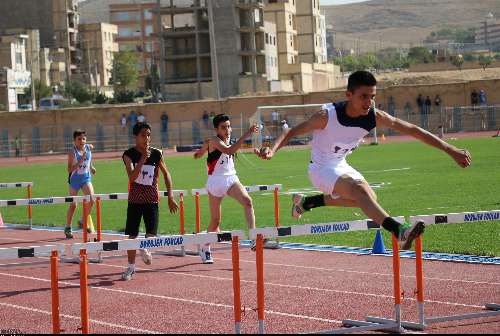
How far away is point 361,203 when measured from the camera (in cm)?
992

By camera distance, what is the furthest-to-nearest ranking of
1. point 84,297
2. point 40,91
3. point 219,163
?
point 40,91
point 219,163
point 84,297

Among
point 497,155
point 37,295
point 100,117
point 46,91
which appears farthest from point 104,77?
point 37,295

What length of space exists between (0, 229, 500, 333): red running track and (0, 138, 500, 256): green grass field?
2.06 meters

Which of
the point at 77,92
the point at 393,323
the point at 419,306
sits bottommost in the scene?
A: the point at 393,323

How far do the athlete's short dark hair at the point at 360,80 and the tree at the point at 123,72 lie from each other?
12120 centimetres

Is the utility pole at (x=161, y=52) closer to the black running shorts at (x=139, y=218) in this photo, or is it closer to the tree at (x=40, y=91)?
the tree at (x=40, y=91)

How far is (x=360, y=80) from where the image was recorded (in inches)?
393

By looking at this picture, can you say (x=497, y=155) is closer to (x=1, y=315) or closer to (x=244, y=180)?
(x=244, y=180)

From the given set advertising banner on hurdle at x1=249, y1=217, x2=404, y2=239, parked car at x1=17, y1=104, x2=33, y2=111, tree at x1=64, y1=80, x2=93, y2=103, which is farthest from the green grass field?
tree at x1=64, y1=80, x2=93, y2=103

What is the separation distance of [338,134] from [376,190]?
17.2m

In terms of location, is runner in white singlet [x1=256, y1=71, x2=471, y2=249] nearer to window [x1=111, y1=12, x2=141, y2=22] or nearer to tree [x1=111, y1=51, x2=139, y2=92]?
tree [x1=111, y1=51, x2=139, y2=92]

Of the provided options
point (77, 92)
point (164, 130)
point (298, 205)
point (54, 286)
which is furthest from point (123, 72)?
point (54, 286)

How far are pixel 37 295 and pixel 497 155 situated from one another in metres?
27.7

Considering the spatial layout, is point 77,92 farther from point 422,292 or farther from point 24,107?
point 422,292
